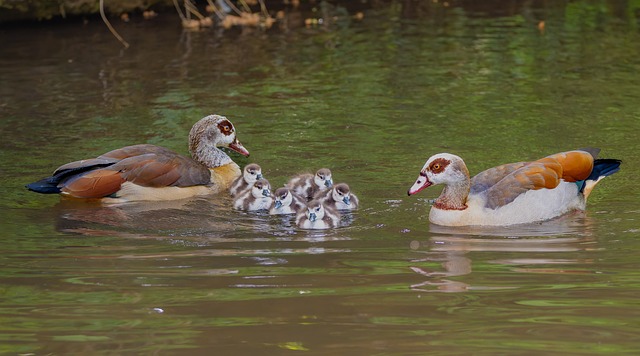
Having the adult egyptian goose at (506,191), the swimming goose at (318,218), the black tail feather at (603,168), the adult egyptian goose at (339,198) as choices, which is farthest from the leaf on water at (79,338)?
the black tail feather at (603,168)

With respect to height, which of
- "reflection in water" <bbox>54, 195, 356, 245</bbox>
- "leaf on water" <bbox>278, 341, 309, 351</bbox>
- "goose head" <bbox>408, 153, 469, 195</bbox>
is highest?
"leaf on water" <bbox>278, 341, 309, 351</bbox>

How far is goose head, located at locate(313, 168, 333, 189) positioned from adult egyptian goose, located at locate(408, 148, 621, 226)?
3.25 feet

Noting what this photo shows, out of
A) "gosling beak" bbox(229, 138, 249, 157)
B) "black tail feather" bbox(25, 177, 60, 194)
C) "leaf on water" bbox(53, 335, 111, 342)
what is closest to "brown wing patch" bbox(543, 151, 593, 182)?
"gosling beak" bbox(229, 138, 249, 157)

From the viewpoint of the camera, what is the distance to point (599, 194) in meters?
10.6

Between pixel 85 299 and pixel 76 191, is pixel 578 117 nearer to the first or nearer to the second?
pixel 76 191

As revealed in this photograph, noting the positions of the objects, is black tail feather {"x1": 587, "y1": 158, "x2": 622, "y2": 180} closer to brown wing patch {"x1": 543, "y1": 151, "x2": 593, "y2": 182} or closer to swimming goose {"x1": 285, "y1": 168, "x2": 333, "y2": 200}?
brown wing patch {"x1": 543, "y1": 151, "x2": 593, "y2": 182}

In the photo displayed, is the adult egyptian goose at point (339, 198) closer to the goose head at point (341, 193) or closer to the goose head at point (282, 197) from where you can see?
the goose head at point (341, 193)

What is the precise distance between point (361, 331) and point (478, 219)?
11.5ft

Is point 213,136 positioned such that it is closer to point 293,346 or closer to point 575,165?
point 575,165

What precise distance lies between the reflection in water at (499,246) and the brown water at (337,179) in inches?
1.3

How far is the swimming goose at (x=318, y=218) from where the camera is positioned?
9523 mm

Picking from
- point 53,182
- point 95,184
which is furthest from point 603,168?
point 53,182

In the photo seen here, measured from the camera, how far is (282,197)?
10047 millimetres

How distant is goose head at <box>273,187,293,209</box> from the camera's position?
10.0 metres
